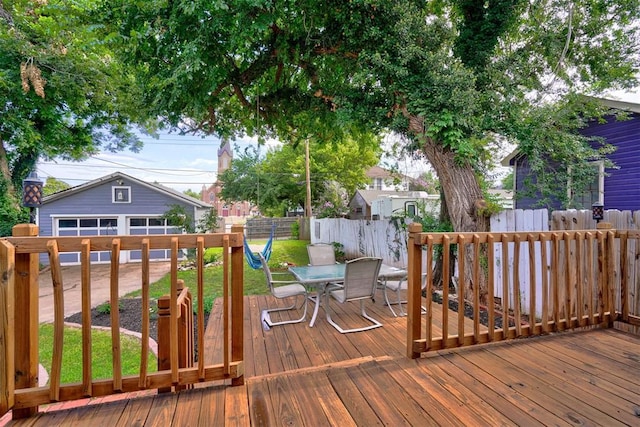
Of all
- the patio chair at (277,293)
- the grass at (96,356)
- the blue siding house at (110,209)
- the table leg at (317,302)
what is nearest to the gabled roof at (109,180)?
the blue siding house at (110,209)

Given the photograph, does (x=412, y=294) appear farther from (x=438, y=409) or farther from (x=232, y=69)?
(x=232, y=69)

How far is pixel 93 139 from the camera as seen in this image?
1208 cm

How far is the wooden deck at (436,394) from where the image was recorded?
159 centimetres

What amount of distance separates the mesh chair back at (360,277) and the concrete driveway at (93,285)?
3646mm

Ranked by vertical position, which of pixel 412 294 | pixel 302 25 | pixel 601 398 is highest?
pixel 302 25

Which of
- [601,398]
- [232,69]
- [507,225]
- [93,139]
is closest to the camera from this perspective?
[601,398]

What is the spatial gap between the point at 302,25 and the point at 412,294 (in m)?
4.55

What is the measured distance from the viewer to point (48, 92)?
9.52m

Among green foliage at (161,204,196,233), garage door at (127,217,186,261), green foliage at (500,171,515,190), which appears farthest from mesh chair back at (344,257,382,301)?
garage door at (127,217,186,261)

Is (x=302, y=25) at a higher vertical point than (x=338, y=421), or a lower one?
higher

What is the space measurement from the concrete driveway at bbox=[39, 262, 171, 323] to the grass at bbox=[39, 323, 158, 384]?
0.94m

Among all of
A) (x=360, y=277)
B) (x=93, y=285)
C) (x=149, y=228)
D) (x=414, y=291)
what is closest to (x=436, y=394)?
(x=414, y=291)

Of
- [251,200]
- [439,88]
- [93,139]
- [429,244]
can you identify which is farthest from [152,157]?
[429,244]

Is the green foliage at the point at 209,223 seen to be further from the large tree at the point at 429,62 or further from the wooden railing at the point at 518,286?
the wooden railing at the point at 518,286
